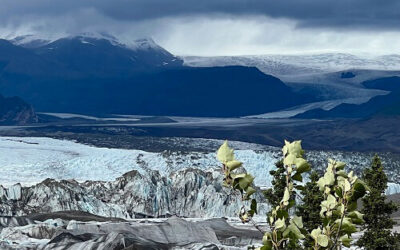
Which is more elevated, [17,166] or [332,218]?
[332,218]

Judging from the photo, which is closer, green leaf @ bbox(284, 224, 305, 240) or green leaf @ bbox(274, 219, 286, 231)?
green leaf @ bbox(274, 219, 286, 231)

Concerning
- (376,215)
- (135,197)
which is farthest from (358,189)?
(135,197)

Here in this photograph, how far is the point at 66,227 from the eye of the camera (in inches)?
2255

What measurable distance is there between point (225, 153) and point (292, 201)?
1.00 metres

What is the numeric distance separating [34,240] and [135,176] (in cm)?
4230

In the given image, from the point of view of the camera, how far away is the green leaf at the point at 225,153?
27.2 feet

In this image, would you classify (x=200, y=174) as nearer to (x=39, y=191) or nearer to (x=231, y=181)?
(x=39, y=191)

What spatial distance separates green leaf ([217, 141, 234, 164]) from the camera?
830cm

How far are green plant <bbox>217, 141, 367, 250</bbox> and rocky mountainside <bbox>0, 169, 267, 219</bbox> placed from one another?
74519mm

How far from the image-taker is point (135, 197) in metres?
91.9

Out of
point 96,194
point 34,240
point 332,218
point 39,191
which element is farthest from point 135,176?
point 332,218

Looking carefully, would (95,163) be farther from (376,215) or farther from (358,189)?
(358,189)

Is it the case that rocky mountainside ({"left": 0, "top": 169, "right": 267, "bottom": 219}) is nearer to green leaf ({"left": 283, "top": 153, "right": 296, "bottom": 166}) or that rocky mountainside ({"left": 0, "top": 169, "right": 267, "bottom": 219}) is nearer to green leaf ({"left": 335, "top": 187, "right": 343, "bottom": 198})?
green leaf ({"left": 283, "top": 153, "right": 296, "bottom": 166})

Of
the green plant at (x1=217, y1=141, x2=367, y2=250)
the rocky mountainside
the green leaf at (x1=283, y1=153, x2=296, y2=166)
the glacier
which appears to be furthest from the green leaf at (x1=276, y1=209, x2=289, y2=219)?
the glacier
